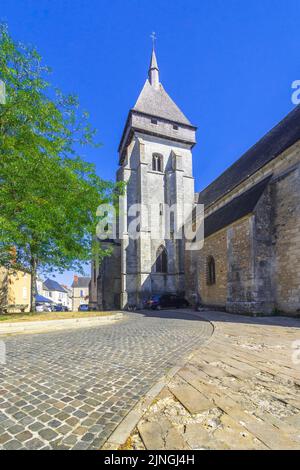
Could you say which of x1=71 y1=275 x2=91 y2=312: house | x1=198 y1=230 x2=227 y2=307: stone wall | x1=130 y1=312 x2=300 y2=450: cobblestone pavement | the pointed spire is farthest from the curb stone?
x1=71 y1=275 x2=91 y2=312: house

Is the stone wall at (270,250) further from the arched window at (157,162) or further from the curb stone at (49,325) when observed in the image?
the arched window at (157,162)

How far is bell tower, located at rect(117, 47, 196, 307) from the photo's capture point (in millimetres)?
Result: 21719

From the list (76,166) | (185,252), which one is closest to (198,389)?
(76,166)

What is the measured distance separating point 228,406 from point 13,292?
2385 cm

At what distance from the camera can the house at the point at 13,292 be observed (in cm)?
1783

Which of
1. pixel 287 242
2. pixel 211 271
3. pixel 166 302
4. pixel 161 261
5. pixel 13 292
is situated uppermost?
pixel 287 242

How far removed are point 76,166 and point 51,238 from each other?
3.72 metres

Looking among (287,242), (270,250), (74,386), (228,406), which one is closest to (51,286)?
(270,250)

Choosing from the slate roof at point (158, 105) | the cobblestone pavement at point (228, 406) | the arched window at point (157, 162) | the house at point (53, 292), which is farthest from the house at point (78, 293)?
the cobblestone pavement at point (228, 406)

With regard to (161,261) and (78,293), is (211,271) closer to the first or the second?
(161,261)

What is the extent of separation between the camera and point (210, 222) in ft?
58.2

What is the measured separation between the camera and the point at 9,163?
9055mm

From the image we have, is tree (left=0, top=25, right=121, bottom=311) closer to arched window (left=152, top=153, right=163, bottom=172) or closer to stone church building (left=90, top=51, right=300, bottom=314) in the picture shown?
stone church building (left=90, top=51, right=300, bottom=314)
